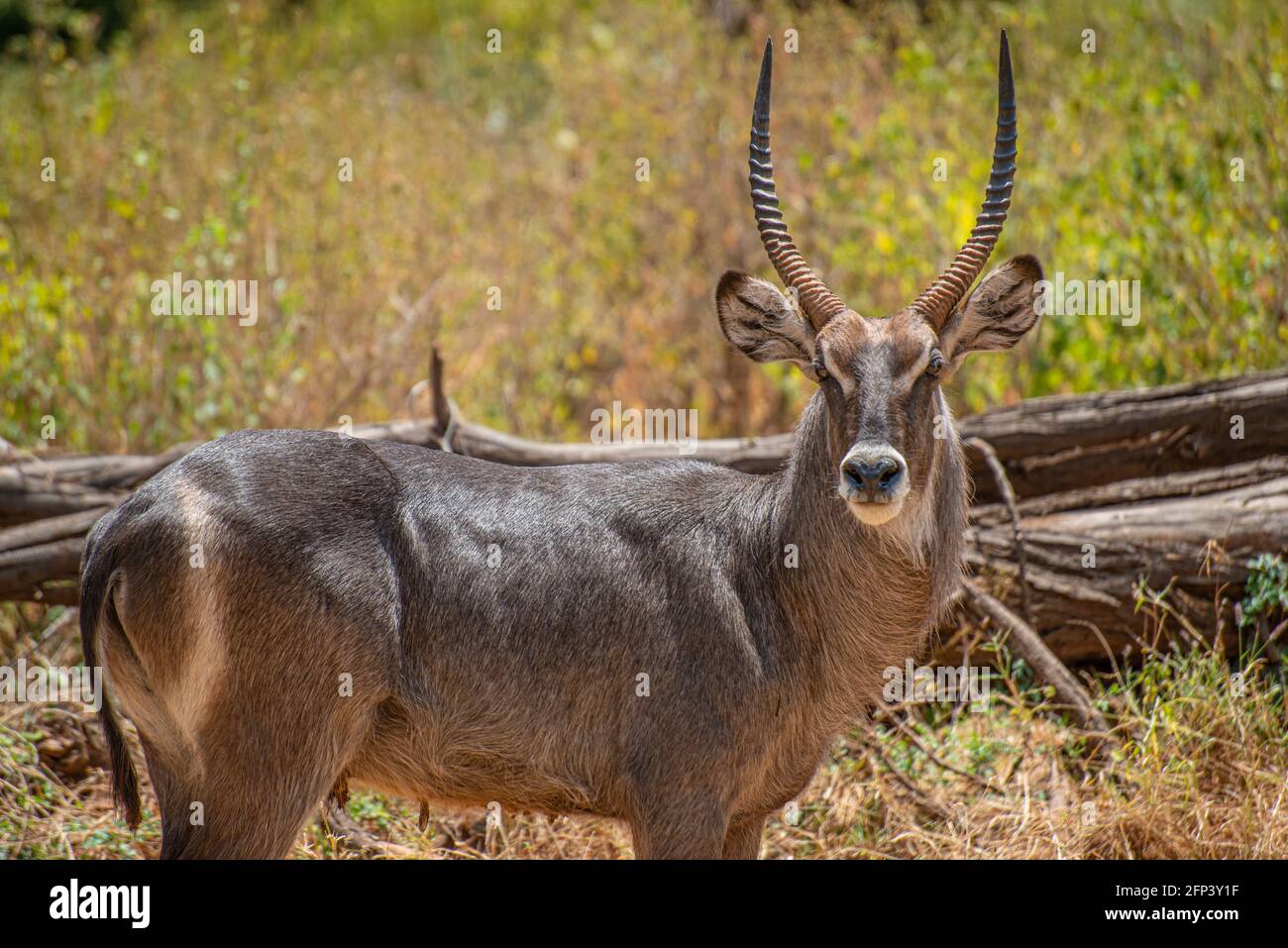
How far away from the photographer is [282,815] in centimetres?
428

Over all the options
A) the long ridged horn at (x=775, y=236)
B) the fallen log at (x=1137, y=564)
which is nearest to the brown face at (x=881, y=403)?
the long ridged horn at (x=775, y=236)

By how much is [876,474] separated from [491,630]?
1.27 meters

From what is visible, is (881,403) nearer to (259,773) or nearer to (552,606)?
(552,606)

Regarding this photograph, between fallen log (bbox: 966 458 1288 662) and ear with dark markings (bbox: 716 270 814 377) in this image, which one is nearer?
ear with dark markings (bbox: 716 270 814 377)

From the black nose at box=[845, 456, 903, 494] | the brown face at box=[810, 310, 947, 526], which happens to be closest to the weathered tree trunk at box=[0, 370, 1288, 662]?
the brown face at box=[810, 310, 947, 526]

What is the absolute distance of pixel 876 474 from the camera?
4195 millimetres

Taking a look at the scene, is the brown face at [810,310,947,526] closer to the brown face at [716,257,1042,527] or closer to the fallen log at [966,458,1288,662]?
the brown face at [716,257,1042,527]

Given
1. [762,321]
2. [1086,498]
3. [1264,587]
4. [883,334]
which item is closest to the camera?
[883,334]

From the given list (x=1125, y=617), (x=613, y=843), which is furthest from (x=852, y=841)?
(x=1125, y=617)

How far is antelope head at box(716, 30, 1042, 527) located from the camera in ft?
14.2

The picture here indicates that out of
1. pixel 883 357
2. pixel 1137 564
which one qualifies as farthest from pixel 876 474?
pixel 1137 564

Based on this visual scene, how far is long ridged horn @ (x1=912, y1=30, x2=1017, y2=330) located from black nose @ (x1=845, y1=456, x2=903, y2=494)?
0.66 metres

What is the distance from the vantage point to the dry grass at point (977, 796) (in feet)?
17.8
